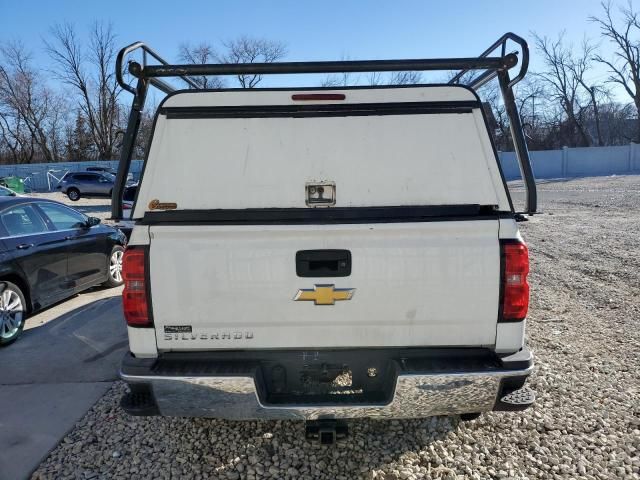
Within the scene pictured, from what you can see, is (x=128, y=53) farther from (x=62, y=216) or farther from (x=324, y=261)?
(x=62, y=216)

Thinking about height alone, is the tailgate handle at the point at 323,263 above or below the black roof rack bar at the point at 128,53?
below

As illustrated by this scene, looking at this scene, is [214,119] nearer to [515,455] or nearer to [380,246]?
[380,246]

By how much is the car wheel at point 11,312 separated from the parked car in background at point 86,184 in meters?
23.2

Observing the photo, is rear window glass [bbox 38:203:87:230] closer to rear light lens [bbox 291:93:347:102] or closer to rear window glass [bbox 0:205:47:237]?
rear window glass [bbox 0:205:47:237]

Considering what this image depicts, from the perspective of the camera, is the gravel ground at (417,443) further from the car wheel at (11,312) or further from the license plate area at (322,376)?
the car wheel at (11,312)

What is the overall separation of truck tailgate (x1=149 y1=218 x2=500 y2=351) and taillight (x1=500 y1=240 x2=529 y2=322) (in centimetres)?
5

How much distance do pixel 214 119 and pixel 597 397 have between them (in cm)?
357

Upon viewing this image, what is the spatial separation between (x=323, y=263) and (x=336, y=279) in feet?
0.37

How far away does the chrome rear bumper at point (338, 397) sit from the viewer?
2131 mm

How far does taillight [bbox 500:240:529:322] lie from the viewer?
215 centimetres

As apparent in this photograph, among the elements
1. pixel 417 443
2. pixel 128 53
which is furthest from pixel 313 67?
pixel 417 443

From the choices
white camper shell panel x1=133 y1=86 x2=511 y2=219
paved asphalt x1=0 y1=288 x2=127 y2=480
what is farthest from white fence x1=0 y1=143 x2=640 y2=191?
white camper shell panel x1=133 y1=86 x2=511 y2=219

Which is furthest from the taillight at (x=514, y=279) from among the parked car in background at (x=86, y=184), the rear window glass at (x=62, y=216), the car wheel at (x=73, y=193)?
the car wheel at (x=73, y=193)

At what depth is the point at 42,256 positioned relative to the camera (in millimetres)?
5086
